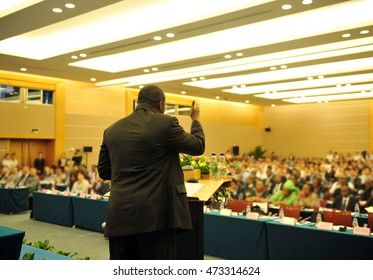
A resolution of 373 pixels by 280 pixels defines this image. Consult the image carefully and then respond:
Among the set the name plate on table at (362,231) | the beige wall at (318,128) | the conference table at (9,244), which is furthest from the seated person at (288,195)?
the beige wall at (318,128)

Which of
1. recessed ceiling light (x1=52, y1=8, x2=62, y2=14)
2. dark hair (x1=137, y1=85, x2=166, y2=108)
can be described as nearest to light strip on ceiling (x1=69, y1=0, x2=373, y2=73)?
recessed ceiling light (x1=52, y1=8, x2=62, y2=14)

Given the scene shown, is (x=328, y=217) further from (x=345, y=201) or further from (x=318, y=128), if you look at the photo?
(x=318, y=128)

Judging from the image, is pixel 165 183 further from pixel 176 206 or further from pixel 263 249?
pixel 263 249

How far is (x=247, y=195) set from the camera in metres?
9.07

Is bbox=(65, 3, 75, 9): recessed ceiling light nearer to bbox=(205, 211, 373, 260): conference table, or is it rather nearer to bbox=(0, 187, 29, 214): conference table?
bbox=(205, 211, 373, 260): conference table

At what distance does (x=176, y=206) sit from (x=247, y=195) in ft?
24.2

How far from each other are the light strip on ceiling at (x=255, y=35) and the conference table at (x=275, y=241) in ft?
12.1

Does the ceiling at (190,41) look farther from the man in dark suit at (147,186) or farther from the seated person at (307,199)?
the man in dark suit at (147,186)

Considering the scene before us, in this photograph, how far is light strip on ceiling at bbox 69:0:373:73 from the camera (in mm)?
6734

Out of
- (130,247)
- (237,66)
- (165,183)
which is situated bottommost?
(130,247)

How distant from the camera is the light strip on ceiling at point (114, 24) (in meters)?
6.27

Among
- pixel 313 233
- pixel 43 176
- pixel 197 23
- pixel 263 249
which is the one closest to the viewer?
pixel 313 233

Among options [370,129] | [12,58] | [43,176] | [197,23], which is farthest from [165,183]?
[370,129]

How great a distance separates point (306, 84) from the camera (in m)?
13.6
